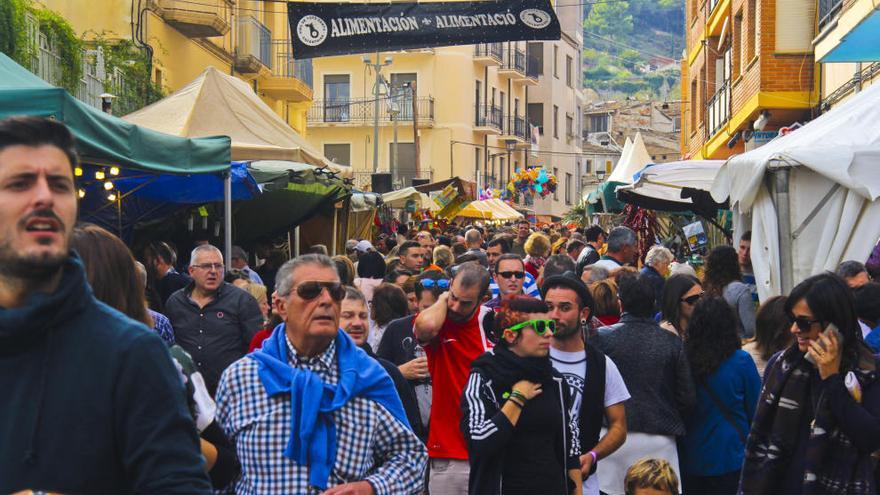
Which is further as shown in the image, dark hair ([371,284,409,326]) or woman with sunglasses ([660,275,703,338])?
dark hair ([371,284,409,326])

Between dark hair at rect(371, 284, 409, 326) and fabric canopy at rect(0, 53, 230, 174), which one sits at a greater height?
fabric canopy at rect(0, 53, 230, 174)

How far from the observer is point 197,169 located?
10781mm

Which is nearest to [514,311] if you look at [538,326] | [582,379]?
[538,326]

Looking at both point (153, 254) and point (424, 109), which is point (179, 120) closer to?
point (153, 254)

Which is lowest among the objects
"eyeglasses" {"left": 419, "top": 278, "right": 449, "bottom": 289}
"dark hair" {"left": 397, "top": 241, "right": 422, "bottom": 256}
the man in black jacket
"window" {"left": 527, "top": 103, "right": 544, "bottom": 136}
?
the man in black jacket

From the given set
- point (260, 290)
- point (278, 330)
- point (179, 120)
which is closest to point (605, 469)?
point (278, 330)

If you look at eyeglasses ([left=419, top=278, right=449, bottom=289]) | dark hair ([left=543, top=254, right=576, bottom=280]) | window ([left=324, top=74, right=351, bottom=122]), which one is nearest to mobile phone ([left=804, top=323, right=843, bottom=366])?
eyeglasses ([left=419, top=278, right=449, bottom=289])

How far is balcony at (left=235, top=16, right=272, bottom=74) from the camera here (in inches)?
1088

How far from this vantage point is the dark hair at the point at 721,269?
403 inches

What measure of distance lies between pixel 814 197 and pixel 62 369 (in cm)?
736

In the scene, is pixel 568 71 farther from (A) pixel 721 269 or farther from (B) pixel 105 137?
(B) pixel 105 137

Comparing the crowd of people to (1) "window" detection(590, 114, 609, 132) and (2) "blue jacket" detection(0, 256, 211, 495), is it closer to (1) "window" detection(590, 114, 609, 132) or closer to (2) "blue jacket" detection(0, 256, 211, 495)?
(2) "blue jacket" detection(0, 256, 211, 495)

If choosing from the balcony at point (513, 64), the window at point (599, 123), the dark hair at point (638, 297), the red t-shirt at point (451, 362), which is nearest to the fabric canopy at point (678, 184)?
the dark hair at point (638, 297)

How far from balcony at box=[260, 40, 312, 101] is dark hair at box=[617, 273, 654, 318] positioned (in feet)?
77.6
